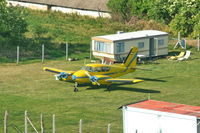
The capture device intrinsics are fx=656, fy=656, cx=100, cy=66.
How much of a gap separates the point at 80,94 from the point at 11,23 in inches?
790

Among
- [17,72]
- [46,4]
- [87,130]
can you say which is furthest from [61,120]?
[46,4]

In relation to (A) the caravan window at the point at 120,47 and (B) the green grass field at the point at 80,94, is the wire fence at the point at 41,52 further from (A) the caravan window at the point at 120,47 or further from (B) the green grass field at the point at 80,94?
(A) the caravan window at the point at 120,47

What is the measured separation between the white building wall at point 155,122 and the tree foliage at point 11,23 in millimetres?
35265

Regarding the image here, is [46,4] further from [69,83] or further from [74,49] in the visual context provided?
[69,83]

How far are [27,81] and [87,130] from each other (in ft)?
55.4

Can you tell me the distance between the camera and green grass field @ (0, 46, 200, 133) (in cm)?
3959

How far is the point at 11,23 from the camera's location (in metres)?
65.1

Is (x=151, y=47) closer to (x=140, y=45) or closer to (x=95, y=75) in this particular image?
(x=140, y=45)

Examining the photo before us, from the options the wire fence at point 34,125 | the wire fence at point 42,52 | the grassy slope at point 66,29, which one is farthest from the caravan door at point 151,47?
the wire fence at point 34,125

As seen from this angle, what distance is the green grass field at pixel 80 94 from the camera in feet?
130

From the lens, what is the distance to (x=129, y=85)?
51312mm

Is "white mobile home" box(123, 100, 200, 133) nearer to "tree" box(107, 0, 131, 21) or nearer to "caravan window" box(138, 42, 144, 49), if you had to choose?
"caravan window" box(138, 42, 144, 49)

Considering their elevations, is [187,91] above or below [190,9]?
below

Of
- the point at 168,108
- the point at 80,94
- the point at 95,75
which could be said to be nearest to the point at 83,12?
the point at 95,75
